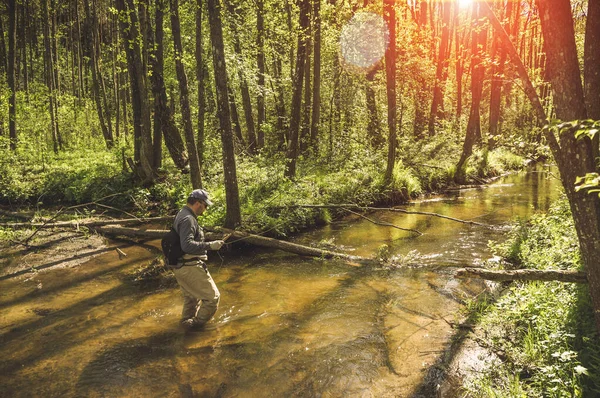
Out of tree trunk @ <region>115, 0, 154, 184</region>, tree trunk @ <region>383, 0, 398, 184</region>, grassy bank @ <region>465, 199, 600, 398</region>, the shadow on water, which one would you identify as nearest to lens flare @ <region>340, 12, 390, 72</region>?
tree trunk @ <region>383, 0, 398, 184</region>

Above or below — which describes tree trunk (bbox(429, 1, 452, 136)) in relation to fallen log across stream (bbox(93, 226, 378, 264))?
above

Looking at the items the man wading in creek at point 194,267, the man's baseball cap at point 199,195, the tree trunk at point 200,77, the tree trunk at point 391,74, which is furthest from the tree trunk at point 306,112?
the man wading in creek at point 194,267

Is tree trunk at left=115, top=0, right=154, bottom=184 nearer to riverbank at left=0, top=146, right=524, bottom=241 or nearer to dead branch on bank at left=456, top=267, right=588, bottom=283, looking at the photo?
riverbank at left=0, top=146, right=524, bottom=241

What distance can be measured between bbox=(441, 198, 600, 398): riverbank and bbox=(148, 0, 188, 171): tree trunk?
44.8 feet

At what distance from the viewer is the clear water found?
528 cm

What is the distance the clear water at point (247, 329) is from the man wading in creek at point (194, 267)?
1.03 feet

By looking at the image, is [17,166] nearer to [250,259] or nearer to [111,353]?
[250,259]

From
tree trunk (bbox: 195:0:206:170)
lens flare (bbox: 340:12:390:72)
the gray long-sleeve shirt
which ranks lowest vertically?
the gray long-sleeve shirt

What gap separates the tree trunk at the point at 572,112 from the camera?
4.33 meters

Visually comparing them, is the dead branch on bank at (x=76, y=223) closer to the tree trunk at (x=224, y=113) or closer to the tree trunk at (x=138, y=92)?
the tree trunk at (x=224, y=113)

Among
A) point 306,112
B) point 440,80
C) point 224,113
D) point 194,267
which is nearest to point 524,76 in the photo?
point 194,267

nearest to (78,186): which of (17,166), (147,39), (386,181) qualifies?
(17,166)

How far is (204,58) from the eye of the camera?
18516 millimetres

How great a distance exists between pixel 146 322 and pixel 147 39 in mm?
10410
